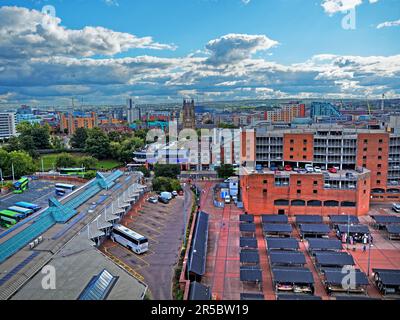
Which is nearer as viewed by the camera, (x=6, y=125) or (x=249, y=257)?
(x=249, y=257)

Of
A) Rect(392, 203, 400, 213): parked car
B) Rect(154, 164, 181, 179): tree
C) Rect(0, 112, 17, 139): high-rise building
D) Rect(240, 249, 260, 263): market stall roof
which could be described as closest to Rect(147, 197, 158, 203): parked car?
Rect(154, 164, 181, 179): tree

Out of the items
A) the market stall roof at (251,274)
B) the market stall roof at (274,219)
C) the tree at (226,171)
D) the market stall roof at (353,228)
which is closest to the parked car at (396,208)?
the market stall roof at (353,228)

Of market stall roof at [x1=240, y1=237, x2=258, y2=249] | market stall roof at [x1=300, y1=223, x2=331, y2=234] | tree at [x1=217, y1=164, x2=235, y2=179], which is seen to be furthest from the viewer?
tree at [x1=217, y1=164, x2=235, y2=179]

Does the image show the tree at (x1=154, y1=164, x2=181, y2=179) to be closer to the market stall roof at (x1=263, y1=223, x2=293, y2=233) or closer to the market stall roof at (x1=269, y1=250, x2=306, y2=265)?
the market stall roof at (x1=263, y1=223, x2=293, y2=233)

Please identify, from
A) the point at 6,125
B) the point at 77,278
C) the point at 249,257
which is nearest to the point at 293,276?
the point at 249,257

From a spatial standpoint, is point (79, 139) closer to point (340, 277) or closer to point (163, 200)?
point (163, 200)
